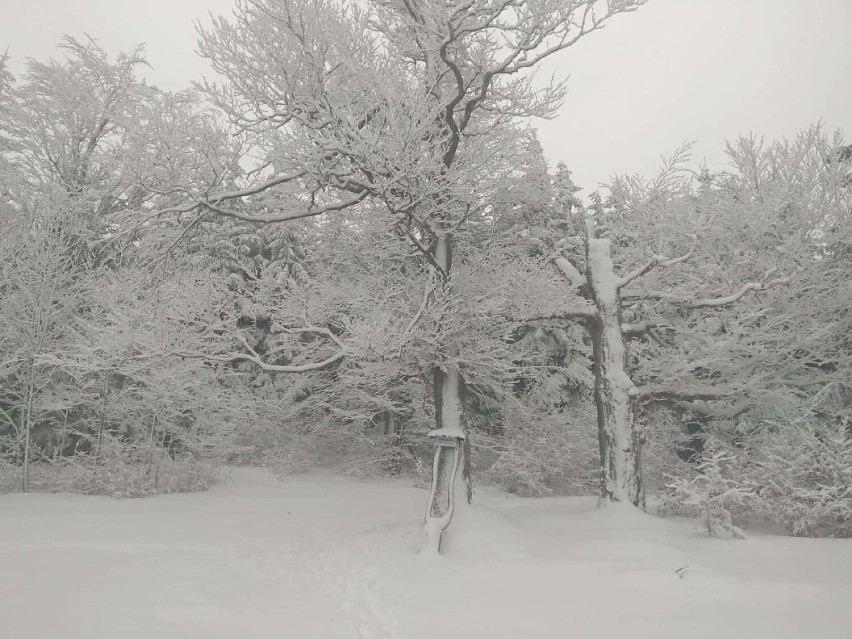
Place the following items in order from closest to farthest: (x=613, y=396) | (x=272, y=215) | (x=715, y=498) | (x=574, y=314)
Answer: (x=715, y=498) < (x=272, y=215) < (x=613, y=396) < (x=574, y=314)

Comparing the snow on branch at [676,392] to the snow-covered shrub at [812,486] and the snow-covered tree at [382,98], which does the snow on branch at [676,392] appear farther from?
the snow-covered tree at [382,98]

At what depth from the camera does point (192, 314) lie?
9.59 metres

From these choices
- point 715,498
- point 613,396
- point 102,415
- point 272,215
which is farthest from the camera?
point 102,415

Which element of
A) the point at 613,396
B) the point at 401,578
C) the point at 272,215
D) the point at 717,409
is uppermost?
the point at 272,215

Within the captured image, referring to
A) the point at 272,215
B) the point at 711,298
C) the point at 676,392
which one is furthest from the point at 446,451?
the point at 711,298

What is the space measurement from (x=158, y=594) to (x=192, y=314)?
485cm

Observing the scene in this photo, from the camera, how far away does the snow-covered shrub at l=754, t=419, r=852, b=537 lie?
308 inches

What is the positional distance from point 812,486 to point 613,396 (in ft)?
10.6

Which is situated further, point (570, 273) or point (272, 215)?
point (570, 273)

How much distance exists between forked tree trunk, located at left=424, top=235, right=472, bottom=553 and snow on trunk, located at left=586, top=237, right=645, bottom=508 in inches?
102

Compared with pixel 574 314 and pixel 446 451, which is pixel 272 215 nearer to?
pixel 446 451

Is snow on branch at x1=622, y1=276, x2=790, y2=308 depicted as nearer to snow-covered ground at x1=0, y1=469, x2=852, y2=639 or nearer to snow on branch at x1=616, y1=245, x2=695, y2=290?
snow on branch at x1=616, y1=245, x2=695, y2=290

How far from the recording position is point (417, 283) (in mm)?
10898

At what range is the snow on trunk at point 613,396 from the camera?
1007 centimetres
